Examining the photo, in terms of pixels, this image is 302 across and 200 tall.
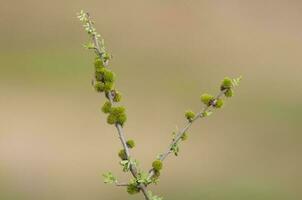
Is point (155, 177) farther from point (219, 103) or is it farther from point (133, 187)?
point (219, 103)

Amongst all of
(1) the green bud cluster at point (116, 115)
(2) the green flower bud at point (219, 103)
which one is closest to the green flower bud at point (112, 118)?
(1) the green bud cluster at point (116, 115)

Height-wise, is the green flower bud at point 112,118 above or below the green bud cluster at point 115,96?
below

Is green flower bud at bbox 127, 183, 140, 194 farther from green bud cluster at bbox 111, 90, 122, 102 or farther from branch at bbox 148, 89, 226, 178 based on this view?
green bud cluster at bbox 111, 90, 122, 102

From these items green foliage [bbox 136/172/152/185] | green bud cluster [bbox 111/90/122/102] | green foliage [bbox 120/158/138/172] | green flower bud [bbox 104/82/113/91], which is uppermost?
green bud cluster [bbox 111/90/122/102]

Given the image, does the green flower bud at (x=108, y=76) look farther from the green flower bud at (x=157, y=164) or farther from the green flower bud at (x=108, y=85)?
the green flower bud at (x=157, y=164)

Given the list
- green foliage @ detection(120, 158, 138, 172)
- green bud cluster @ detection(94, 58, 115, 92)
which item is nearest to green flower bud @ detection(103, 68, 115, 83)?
green bud cluster @ detection(94, 58, 115, 92)

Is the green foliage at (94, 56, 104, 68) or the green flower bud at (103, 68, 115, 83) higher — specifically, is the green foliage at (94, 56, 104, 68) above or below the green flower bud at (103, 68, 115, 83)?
above

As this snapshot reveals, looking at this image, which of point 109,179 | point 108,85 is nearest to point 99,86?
point 108,85

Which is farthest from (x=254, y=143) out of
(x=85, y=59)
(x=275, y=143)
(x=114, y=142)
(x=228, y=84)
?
(x=228, y=84)

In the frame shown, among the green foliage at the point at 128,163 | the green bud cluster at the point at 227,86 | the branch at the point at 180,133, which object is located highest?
the green bud cluster at the point at 227,86

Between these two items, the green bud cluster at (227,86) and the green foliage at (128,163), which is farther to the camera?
the green bud cluster at (227,86)

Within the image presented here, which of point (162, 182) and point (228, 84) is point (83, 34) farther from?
point (228, 84)

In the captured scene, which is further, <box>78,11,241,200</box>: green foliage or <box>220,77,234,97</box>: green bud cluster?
<box>220,77,234,97</box>: green bud cluster
